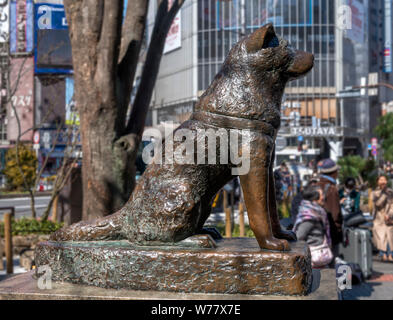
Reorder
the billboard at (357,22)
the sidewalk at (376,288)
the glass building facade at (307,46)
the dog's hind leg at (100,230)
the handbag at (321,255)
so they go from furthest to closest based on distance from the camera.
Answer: the billboard at (357,22) < the glass building facade at (307,46) < the sidewalk at (376,288) < the handbag at (321,255) < the dog's hind leg at (100,230)

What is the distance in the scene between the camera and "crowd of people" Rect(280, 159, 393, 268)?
5.45m

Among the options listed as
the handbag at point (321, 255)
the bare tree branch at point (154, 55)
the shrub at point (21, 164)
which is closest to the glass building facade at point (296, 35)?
the shrub at point (21, 164)

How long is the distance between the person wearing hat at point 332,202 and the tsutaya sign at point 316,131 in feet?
119

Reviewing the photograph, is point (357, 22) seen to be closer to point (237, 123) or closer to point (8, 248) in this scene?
point (8, 248)

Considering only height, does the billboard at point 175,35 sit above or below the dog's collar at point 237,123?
above

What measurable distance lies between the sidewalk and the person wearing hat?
732 mm

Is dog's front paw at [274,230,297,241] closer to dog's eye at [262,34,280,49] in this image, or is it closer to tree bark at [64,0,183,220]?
dog's eye at [262,34,280,49]

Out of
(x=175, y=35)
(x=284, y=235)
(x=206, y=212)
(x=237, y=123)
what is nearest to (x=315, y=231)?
(x=284, y=235)

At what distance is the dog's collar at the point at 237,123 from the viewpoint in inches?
104

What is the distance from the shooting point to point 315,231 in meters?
5.49

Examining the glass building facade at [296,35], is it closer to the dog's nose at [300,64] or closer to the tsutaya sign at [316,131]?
the tsutaya sign at [316,131]

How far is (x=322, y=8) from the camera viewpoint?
44188 millimetres

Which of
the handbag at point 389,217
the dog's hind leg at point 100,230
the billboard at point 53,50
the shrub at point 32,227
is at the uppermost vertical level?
the billboard at point 53,50
